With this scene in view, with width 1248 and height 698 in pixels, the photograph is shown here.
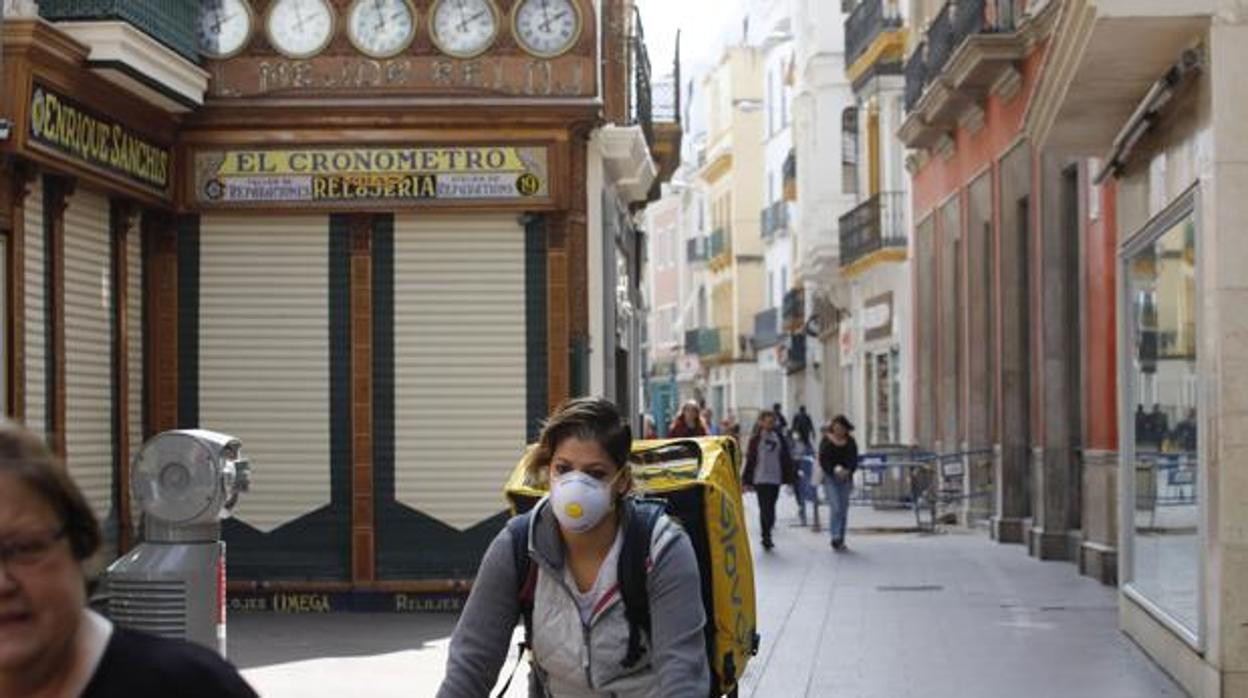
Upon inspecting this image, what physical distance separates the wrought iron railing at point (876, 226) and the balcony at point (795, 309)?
18.7 metres

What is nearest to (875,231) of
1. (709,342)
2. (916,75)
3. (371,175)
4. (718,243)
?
(916,75)

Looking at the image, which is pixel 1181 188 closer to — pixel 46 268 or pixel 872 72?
pixel 46 268

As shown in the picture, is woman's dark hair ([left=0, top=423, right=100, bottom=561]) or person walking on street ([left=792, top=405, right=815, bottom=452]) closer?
woman's dark hair ([left=0, top=423, right=100, bottom=561])

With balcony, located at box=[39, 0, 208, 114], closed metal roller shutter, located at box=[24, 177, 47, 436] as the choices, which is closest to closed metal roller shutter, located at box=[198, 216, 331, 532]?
balcony, located at box=[39, 0, 208, 114]

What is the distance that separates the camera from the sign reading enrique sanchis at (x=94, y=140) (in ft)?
51.3

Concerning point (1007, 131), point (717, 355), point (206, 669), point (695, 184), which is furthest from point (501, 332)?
point (695, 184)

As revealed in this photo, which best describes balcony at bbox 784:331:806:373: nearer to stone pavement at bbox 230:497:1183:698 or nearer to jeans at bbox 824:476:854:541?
jeans at bbox 824:476:854:541

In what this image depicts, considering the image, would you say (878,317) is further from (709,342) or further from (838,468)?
(709,342)

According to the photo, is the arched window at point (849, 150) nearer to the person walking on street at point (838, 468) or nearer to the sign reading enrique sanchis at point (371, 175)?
the person walking on street at point (838, 468)

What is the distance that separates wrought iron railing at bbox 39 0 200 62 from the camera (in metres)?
16.1

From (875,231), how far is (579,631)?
3783cm

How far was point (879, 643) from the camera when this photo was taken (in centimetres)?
1664

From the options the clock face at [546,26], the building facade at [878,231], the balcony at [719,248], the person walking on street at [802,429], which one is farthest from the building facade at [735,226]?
the clock face at [546,26]

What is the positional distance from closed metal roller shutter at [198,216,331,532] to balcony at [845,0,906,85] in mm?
23387
